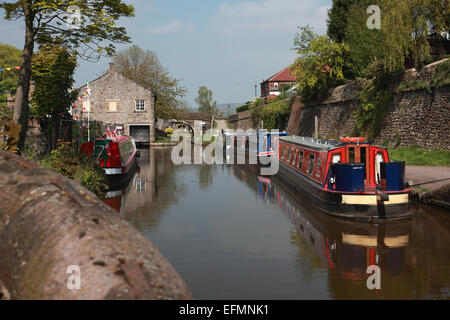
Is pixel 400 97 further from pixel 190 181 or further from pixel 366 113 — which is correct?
pixel 190 181

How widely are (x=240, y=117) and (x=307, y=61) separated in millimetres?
30023

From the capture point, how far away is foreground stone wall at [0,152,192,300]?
2.35 meters

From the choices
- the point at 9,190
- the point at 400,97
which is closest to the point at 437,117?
the point at 400,97

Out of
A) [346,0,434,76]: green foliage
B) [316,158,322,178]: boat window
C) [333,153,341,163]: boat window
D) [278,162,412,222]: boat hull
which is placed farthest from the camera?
[346,0,434,76]: green foliage

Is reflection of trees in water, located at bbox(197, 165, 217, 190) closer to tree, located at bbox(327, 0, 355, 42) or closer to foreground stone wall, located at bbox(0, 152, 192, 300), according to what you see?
foreground stone wall, located at bbox(0, 152, 192, 300)

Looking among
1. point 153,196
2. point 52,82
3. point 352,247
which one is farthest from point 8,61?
point 352,247

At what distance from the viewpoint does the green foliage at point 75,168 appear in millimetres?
11516

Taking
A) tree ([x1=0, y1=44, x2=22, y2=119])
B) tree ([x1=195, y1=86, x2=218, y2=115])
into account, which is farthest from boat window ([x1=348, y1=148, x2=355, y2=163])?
tree ([x1=195, y1=86, x2=218, y2=115])

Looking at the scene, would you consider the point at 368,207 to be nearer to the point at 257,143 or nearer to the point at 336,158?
the point at 336,158

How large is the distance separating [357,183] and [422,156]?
9.09 meters

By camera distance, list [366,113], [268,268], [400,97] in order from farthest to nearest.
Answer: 1. [366,113]
2. [400,97]
3. [268,268]

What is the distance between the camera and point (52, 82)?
1598 cm
